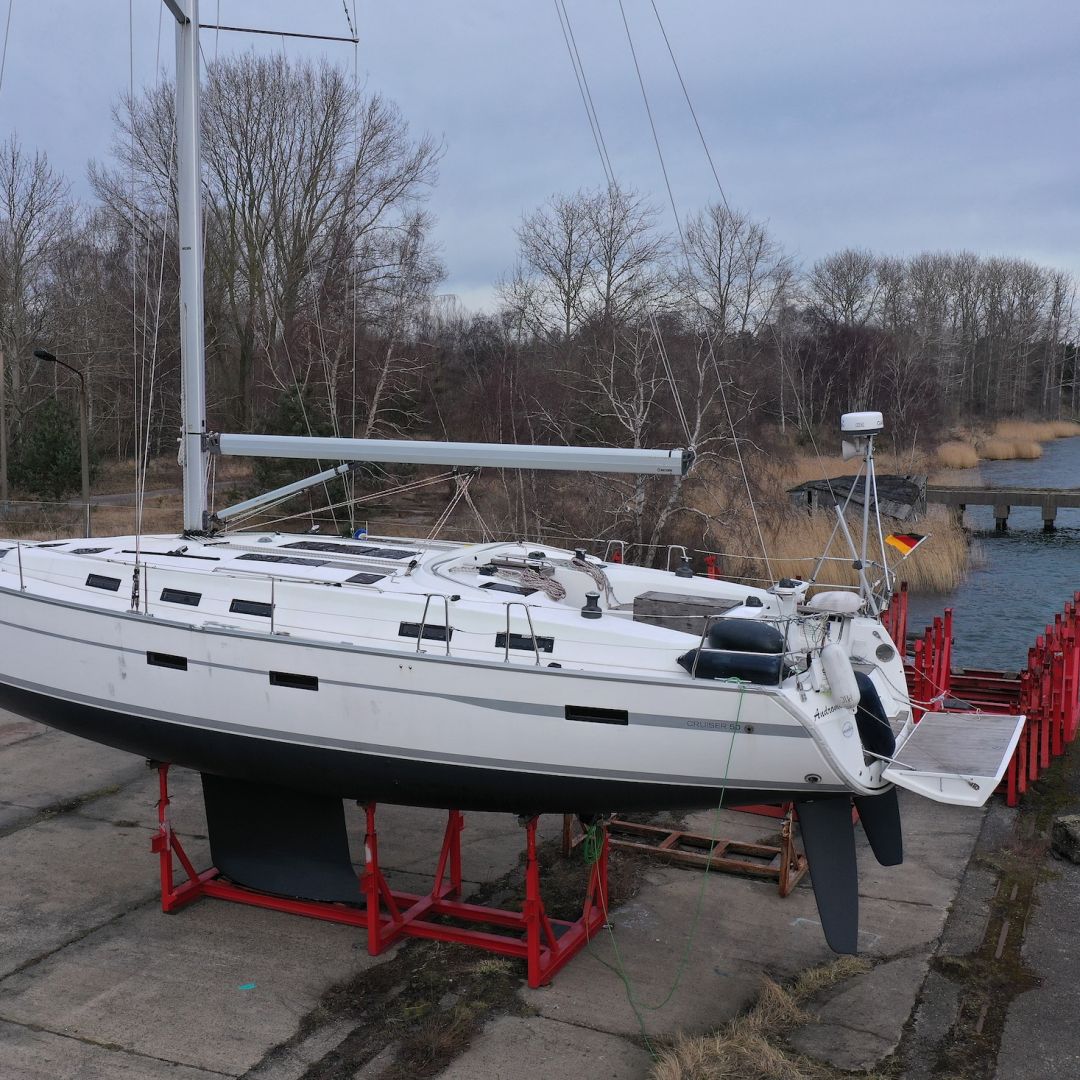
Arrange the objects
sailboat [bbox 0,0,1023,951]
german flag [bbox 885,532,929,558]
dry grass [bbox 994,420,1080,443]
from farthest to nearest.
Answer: dry grass [bbox 994,420,1080,443] → german flag [bbox 885,532,929,558] → sailboat [bbox 0,0,1023,951]

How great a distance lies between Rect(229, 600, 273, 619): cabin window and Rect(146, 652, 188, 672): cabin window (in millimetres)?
438

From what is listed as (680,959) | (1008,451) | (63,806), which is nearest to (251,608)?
(680,959)

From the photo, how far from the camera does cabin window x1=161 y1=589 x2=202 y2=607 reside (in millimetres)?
6562

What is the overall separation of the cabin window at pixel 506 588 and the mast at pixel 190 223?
2.76m

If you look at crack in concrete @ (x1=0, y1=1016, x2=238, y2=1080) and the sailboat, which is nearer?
crack in concrete @ (x1=0, y1=1016, x2=238, y2=1080)

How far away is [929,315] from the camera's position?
55.2 m

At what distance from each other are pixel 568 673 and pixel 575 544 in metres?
10.5

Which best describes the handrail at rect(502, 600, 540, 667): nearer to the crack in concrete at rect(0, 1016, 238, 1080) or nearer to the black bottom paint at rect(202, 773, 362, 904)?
the black bottom paint at rect(202, 773, 362, 904)

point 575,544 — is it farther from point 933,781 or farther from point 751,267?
point 933,781

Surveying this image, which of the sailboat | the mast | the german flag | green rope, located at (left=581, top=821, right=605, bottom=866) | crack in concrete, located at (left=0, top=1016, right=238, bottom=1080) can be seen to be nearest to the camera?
crack in concrete, located at (left=0, top=1016, right=238, bottom=1080)

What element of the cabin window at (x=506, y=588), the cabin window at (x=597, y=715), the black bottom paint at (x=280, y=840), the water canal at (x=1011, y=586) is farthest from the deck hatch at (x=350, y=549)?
the water canal at (x=1011, y=586)

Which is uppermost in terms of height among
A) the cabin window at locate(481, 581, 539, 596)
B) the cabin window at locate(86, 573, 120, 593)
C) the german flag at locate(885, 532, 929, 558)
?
the german flag at locate(885, 532, 929, 558)

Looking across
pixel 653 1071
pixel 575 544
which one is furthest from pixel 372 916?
pixel 575 544

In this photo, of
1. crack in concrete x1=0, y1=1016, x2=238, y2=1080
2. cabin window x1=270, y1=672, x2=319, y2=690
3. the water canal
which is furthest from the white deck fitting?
the water canal
